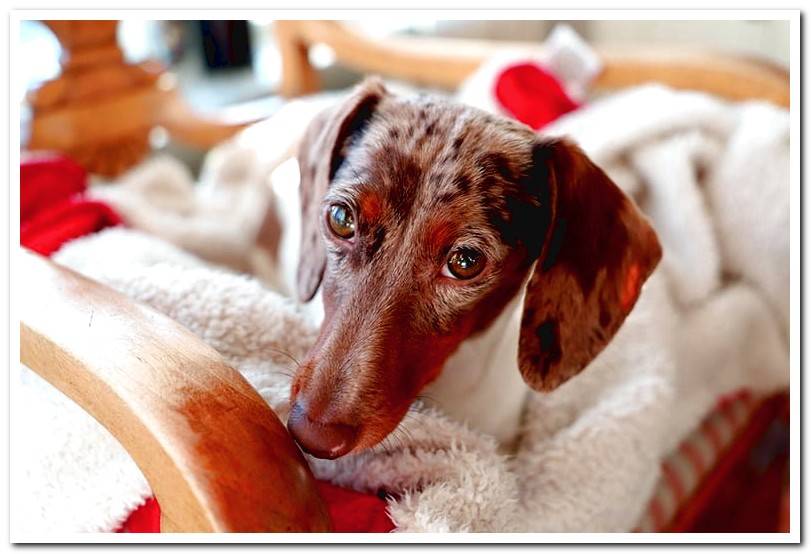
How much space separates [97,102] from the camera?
1.59 metres

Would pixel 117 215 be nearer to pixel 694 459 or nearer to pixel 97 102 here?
pixel 97 102

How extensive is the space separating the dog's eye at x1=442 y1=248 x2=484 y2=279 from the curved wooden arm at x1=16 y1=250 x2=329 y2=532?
0.25m

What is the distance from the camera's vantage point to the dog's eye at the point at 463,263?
0.86m

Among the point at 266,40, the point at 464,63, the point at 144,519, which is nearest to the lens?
the point at 144,519

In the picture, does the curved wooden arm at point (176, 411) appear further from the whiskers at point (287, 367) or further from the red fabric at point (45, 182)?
the red fabric at point (45, 182)

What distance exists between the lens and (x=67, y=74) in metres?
1.56

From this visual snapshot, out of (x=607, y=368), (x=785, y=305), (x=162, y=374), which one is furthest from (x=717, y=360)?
(x=162, y=374)

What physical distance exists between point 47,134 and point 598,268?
1140mm

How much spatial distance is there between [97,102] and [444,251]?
102 centimetres

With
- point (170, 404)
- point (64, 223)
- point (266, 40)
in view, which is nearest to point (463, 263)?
point (170, 404)

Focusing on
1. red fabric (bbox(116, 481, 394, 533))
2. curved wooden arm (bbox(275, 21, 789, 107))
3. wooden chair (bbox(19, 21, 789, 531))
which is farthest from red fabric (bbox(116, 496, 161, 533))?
curved wooden arm (bbox(275, 21, 789, 107))

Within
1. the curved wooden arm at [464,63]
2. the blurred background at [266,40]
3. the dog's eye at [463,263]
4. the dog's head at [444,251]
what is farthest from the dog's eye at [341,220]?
the blurred background at [266,40]
